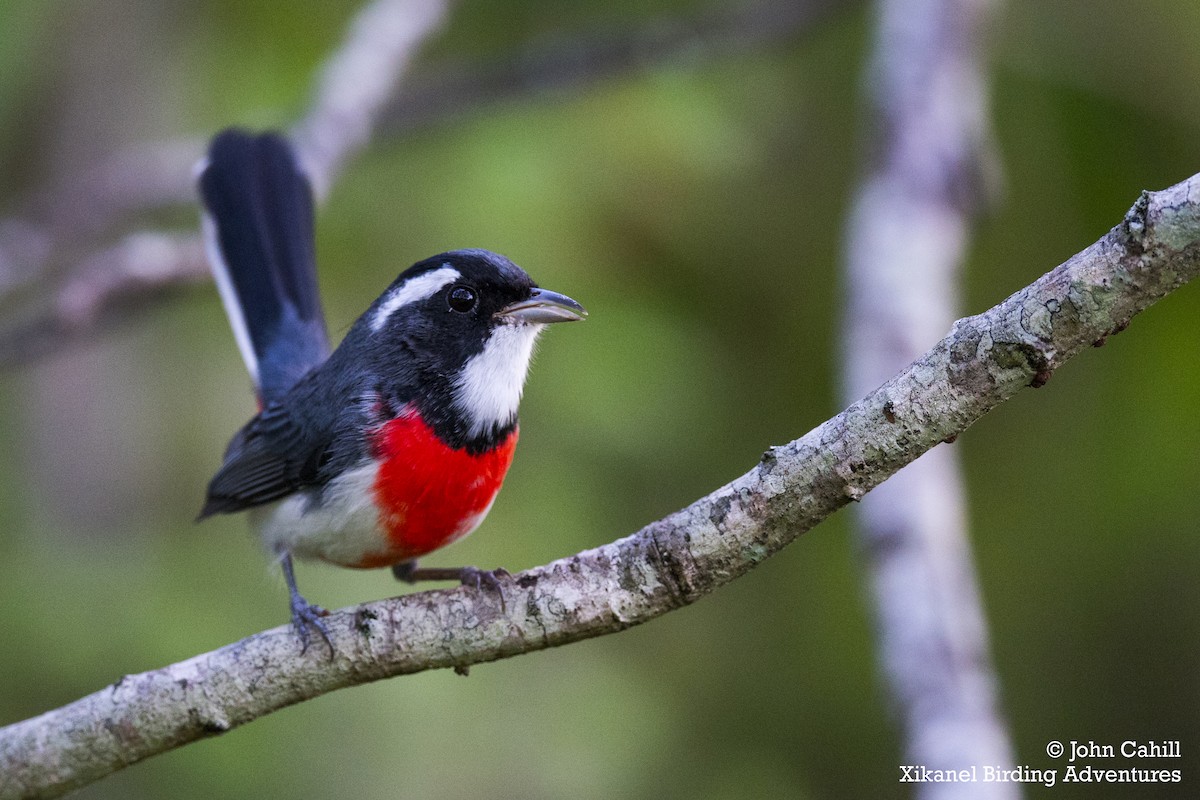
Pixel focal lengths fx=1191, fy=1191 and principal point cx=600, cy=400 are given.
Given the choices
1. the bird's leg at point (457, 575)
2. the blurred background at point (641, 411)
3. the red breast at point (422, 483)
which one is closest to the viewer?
the bird's leg at point (457, 575)

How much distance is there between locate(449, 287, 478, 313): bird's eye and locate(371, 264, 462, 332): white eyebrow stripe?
0.04m

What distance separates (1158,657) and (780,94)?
3339mm

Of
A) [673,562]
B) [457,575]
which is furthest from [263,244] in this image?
[673,562]

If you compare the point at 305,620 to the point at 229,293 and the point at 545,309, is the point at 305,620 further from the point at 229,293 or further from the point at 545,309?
the point at 229,293

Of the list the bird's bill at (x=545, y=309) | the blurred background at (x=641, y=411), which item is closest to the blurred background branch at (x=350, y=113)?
the blurred background at (x=641, y=411)

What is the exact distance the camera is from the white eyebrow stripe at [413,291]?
393 centimetres

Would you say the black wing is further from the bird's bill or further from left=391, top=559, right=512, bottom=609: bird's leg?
the bird's bill

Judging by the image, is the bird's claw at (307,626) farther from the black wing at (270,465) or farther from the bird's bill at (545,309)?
the bird's bill at (545,309)

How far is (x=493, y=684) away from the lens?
16.4ft

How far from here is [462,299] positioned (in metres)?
3.94

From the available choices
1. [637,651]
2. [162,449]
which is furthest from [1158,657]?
[162,449]

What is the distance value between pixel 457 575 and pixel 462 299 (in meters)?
0.91

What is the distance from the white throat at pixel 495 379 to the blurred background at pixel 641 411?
1206 millimetres

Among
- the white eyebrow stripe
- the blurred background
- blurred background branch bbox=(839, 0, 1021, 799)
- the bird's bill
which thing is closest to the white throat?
the bird's bill
